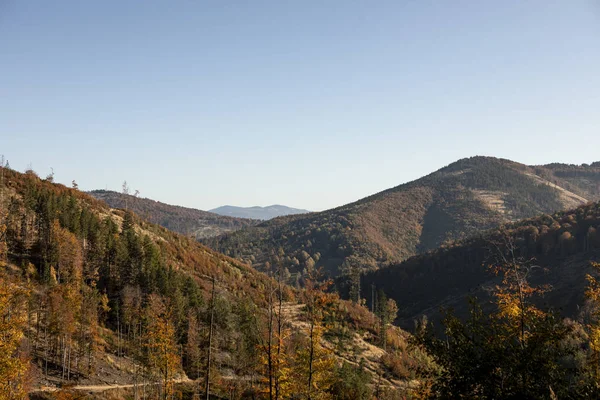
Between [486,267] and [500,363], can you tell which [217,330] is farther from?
[486,267]

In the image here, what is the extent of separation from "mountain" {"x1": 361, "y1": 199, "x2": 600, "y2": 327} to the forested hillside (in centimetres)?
6383

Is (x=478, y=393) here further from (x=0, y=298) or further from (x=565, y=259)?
(x=565, y=259)

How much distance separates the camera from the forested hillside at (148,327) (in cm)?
2794

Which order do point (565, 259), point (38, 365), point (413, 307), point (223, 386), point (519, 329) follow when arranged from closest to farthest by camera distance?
point (519, 329), point (38, 365), point (223, 386), point (565, 259), point (413, 307)

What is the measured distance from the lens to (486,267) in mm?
142250

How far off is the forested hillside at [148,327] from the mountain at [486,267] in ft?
209

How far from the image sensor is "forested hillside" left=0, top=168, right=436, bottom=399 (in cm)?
2794

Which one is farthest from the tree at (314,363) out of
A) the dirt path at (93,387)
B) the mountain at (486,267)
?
the mountain at (486,267)

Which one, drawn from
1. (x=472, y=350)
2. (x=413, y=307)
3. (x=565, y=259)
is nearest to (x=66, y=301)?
(x=472, y=350)

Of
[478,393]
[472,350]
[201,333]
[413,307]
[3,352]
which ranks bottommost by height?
[413,307]

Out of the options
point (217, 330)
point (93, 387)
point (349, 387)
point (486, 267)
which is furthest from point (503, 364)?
point (486, 267)

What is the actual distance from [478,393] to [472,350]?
45.1 inches

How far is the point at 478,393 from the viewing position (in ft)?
36.3

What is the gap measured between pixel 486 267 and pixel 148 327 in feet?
446
